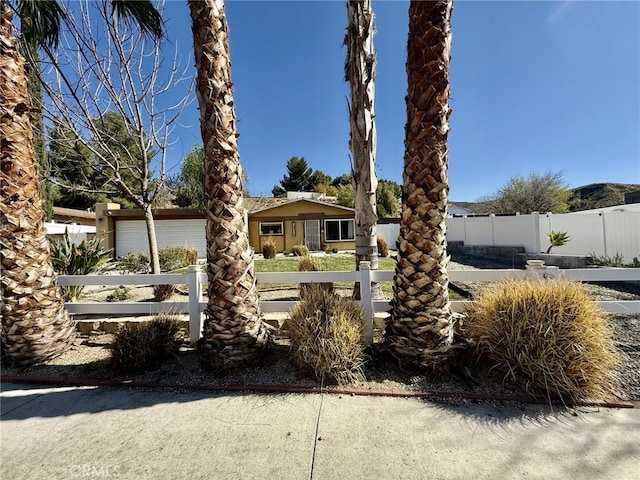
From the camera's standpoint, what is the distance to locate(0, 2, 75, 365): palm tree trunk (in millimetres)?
3617

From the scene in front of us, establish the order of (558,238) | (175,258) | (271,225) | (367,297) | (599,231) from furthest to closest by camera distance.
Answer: (271,225) < (175,258) < (558,238) < (599,231) < (367,297)

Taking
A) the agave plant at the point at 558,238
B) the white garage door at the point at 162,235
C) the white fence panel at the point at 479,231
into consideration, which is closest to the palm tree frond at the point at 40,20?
the white garage door at the point at 162,235

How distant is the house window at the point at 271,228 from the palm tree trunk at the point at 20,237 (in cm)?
1608

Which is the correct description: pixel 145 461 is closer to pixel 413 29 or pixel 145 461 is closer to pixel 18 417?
pixel 18 417

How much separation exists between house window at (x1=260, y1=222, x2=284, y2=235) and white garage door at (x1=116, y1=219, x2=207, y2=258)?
397 cm

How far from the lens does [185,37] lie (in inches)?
288

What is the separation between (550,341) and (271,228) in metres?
18.3

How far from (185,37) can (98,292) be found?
7.27 meters

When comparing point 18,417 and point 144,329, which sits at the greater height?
point 144,329

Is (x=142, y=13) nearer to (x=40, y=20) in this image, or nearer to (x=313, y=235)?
(x=40, y=20)

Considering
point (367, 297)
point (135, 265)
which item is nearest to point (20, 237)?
point (367, 297)

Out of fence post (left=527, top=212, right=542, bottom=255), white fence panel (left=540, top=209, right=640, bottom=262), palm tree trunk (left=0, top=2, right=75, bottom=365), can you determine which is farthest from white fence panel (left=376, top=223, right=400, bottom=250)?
palm tree trunk (left=0, top=2, right=75, bottom=365)

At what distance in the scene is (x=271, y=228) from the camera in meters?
20.2

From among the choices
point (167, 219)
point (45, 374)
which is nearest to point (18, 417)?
point (45, 374)
